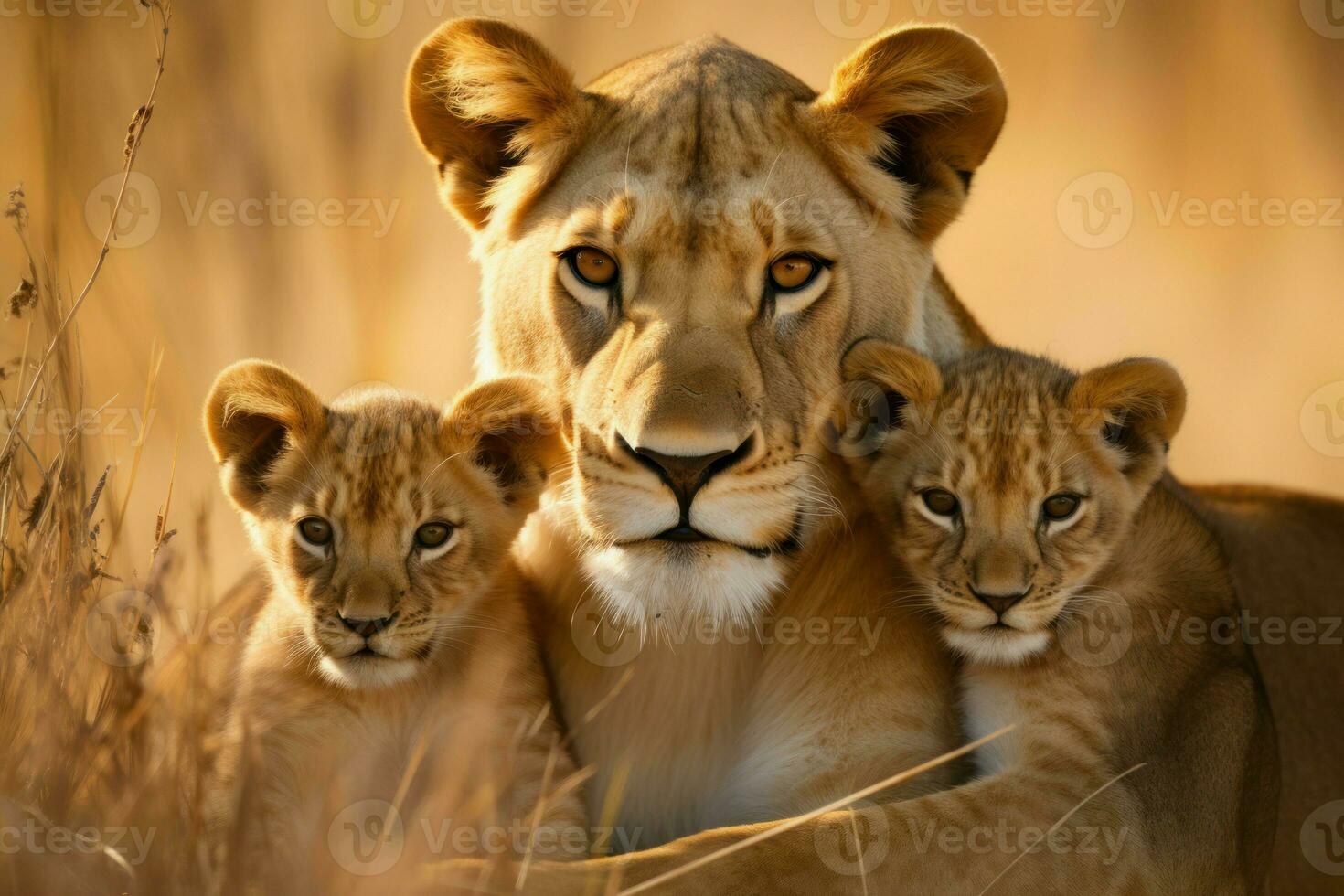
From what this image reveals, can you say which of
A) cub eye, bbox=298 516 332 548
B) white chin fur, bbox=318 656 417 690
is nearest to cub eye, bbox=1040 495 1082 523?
white chin fur, bbox=318 656 417 690

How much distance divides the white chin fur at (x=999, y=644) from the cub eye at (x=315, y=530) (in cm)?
131

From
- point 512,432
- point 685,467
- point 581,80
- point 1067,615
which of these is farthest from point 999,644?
point 581,80

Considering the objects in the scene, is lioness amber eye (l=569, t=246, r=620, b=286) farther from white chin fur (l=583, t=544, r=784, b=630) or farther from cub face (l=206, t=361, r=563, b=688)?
white chin fur (l=583, t=544, r=784, b=630)

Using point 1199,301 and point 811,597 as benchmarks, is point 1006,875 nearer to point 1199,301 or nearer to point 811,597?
point 811,597

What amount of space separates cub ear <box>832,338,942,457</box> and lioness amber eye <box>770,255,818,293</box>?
19 centimetres

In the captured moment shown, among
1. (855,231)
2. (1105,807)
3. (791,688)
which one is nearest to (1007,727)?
(1105,807)

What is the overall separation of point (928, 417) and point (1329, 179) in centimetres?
605

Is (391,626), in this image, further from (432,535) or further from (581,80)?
(581,80)

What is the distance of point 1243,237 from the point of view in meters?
9.19

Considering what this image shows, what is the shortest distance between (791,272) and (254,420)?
1.22m

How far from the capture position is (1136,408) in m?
3.65

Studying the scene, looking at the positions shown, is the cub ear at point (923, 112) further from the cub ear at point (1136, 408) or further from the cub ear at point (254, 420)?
the cub ear at point (254, 420)

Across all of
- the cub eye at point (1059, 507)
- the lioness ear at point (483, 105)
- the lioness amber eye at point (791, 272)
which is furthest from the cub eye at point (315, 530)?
the cub eye at point (1059, 507)

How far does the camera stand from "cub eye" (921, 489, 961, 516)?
11.5 ft
